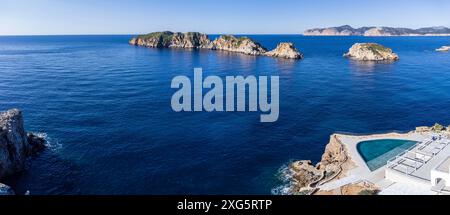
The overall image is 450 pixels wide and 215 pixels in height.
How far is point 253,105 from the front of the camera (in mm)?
103938

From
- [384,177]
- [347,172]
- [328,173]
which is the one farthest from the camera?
[328,173]

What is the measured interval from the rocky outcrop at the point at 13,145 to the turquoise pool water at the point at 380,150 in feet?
187

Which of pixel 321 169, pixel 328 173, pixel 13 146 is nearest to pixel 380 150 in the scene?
A: pixel 321 169

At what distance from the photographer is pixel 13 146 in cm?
6075

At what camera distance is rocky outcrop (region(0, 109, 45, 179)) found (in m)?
58.4

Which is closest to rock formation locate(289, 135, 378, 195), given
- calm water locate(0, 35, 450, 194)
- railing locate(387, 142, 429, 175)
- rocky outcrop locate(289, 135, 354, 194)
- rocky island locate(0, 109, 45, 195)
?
rocky outcrop locate(289, 135, 354, 194)

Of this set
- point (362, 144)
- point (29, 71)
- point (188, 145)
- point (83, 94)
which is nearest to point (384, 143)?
point (362, 144)

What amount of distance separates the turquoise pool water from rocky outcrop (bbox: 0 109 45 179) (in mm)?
57118

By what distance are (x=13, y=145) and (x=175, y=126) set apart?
3342 cm

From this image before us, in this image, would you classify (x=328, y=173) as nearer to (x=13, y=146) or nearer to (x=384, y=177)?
(x=384, y=177)

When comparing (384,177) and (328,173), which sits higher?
(384,177)

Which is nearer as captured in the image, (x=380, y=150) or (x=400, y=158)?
(x=400, y=158)
